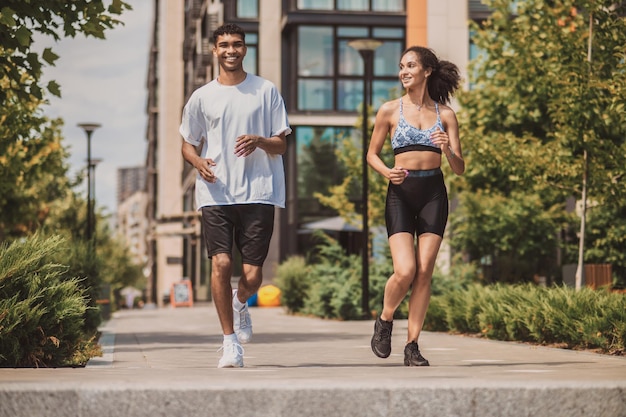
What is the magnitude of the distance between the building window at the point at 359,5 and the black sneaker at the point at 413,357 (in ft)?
102

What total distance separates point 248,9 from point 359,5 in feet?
14.8

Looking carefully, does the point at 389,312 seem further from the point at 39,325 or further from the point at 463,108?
the point at 463,108

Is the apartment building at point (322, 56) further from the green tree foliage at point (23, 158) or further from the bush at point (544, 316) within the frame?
the bush at point (544, 316)

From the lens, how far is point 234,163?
8.25 meters

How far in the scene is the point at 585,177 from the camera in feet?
57.2

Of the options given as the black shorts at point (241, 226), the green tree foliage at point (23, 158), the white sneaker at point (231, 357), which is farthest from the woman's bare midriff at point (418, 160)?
the green tree foliage at point (23, 158)

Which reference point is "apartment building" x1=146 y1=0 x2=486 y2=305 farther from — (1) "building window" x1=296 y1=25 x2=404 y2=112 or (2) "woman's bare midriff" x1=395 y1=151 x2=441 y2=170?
(2) "woman's bare midriff" x1=395 y1=151 x2=441 y2=170

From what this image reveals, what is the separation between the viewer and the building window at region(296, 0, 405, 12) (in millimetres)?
38562

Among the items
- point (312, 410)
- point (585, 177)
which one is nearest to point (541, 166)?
point (585, 177)

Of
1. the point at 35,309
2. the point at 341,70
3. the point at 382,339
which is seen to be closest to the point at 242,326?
the point at 382,339

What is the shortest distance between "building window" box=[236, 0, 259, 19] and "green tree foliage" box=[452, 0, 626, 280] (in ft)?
56.1

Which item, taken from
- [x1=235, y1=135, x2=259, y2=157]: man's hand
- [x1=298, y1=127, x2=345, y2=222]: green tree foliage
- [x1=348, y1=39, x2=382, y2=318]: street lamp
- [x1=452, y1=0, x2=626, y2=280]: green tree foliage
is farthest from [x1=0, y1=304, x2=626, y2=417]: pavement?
[x1=298, y1=127, x2=345, y2=222]: green tree foliage

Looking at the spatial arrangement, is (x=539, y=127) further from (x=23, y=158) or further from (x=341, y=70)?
(x=341, y=70)

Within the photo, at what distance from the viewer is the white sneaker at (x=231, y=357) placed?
7.85 meters
